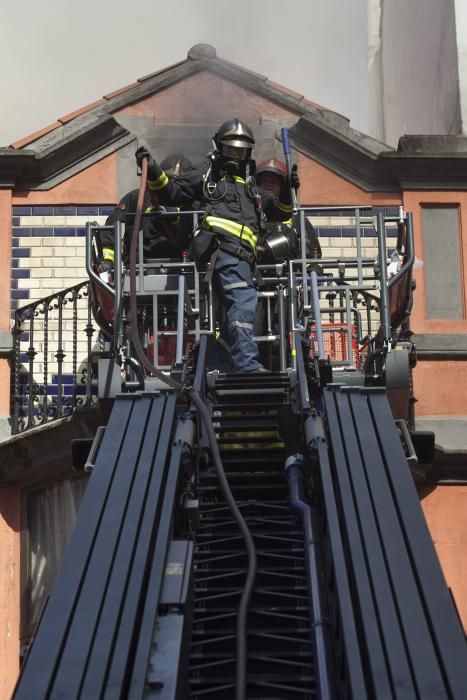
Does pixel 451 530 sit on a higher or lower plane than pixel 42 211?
lower

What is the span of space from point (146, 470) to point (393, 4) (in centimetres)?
1773

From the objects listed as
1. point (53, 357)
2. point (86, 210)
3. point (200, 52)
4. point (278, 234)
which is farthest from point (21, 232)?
point (278, 234)

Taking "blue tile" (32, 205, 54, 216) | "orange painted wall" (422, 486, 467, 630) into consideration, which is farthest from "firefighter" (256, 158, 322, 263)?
"blue tile" (32, 205, 54, 216)

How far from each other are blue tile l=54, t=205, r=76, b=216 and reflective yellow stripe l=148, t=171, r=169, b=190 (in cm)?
342

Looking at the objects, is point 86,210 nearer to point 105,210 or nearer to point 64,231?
point 105,210

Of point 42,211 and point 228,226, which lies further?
point 42,211

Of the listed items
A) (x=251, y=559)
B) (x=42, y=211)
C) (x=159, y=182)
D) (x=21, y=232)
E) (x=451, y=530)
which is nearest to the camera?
(x=251, y=559)

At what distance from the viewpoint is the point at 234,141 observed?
896 cm

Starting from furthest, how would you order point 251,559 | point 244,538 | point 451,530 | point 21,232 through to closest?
1. point 21,232
2. point 451,530
3. point 244,538
4. point 251,559

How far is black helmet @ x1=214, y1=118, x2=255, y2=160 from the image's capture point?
8969 mm

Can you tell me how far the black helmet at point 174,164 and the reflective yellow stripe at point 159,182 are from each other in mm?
2494

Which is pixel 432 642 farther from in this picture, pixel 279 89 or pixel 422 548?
pixel 279 89

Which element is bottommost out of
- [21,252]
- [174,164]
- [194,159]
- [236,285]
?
[236,285]

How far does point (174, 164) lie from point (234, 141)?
281cm
